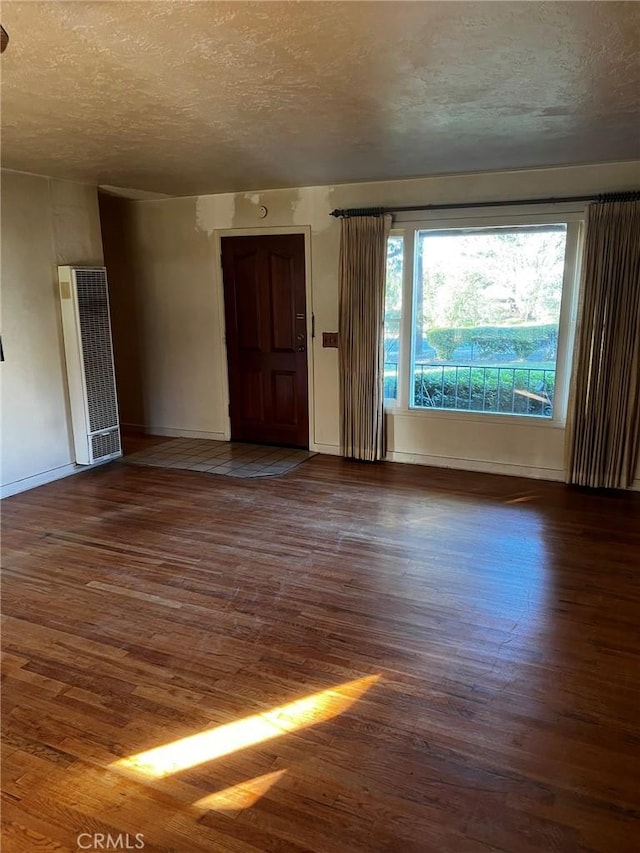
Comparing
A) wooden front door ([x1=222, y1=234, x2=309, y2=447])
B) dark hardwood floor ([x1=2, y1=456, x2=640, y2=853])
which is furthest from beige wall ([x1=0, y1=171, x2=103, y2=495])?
wooden front door ([x1=222, y1=234, x2=309, y2=447])

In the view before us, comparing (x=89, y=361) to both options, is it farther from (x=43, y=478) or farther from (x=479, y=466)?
(x=479, y=466)

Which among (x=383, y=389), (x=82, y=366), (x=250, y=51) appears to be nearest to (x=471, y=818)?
(x=250, y=51)

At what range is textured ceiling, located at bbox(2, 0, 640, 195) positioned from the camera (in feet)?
6.21

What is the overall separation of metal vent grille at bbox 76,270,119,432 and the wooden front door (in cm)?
121

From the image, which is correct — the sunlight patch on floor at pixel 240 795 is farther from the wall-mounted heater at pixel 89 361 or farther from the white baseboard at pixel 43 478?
the wall-mounted heater at pixel 89 361

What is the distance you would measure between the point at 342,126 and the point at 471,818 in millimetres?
3177

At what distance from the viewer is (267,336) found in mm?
5559

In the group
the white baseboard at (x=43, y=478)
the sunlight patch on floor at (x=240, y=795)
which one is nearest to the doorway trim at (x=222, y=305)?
the white baseboard at (x=43, y=478)

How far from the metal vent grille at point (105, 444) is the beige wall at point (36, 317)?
0.22m

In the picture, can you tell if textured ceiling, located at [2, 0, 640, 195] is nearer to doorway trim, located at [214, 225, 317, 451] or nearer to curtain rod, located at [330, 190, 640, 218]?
curtain rod, located at [330, 190, 640, 218]

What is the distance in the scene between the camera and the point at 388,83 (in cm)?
245

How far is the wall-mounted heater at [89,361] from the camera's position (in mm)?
4707

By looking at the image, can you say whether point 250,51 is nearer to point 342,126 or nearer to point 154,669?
point 342,126

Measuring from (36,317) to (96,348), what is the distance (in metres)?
0.54
